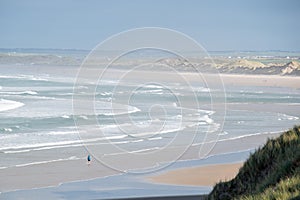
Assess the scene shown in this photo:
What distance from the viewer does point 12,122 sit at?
32438 mm

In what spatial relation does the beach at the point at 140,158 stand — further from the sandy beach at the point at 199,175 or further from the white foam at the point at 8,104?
the white foam at the point at 8,104

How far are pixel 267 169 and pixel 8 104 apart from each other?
34236 millimetres

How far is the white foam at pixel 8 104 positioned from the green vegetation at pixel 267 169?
3060 centimetres

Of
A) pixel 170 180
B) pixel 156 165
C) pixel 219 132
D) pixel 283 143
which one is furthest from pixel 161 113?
pixel 283 143

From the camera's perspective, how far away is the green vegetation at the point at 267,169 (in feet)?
28.4

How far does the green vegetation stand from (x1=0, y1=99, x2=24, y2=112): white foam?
100ft

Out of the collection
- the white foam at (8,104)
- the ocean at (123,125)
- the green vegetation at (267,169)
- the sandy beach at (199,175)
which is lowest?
the green vegetation at (267,169)

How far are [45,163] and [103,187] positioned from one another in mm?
4086

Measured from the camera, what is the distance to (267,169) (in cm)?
959

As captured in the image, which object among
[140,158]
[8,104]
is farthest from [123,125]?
[8,104]

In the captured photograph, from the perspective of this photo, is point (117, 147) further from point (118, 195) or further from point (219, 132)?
point (118, 195)

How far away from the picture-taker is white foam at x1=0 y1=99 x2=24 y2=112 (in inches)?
1565

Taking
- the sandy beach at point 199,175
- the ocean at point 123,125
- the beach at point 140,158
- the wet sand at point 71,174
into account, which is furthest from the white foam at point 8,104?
the sandy beach at point 199,175

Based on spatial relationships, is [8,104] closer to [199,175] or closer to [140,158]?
[140,158]
